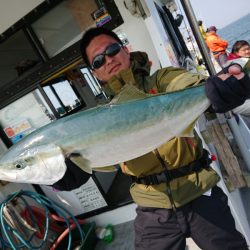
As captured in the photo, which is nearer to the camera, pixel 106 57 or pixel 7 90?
pixel 106 57

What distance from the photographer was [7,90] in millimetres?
5059

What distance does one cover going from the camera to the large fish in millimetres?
1704

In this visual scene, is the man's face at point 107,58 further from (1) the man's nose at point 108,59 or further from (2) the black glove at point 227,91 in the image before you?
(2) the black glove at point 227,91

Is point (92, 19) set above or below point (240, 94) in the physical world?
above

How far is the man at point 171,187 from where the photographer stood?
2.17 metres

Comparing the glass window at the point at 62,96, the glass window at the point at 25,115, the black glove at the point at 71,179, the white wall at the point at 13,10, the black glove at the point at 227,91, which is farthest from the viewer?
the glass window at the point at 62,96

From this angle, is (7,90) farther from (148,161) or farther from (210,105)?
(210,105)

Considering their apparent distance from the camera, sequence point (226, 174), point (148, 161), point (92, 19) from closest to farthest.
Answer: point (148, 161), point (226, 174), point (92, 19)

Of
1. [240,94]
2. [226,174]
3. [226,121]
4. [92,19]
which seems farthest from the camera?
[92,19]

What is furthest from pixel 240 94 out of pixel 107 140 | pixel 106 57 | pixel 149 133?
pixel 106 57

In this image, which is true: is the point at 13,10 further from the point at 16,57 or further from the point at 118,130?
the point at 118,130

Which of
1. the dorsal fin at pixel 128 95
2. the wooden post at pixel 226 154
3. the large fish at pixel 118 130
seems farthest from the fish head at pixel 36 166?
the wooden post at pixel 226 154

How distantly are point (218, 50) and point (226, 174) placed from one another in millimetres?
6960

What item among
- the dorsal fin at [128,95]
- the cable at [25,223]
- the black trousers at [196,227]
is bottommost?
the cable at [25,223]
